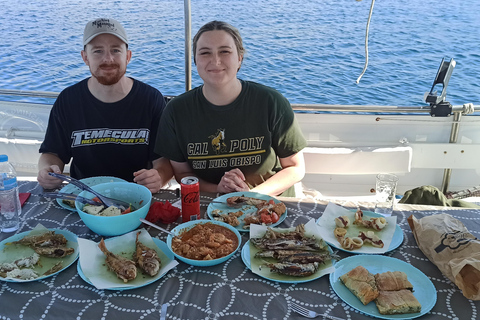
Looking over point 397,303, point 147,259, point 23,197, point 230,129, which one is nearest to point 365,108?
point 230,129

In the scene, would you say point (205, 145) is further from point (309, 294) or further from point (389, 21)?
point (389, 21)

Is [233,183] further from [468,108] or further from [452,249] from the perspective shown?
[468,108]

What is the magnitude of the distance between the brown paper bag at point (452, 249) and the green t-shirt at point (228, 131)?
0.87 meters

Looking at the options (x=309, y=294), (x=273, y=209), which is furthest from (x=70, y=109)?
(x=309, y=294)

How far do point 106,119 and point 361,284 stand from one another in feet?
5.48

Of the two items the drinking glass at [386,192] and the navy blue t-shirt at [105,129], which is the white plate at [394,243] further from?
the navy blue t-shirt at [105,129]

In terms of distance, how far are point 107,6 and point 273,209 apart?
11.9 m

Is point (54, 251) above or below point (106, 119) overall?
below

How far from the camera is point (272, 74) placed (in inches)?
311

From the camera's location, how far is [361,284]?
118 cm

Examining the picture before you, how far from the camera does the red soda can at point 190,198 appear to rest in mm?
1510

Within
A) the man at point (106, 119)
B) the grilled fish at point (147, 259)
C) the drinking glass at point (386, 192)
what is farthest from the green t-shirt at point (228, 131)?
the grilled fish at point (147, 259)

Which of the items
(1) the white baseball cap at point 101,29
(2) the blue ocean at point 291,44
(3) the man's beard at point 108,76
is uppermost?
(1) the white baseball cap at point 101,29

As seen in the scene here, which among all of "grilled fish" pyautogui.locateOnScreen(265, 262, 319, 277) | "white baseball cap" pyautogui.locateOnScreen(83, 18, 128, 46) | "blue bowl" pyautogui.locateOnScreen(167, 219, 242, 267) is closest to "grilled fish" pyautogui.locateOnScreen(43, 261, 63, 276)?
"blue bowl" pyautogui.locateOnScreen(167, 219, 242, 267)
